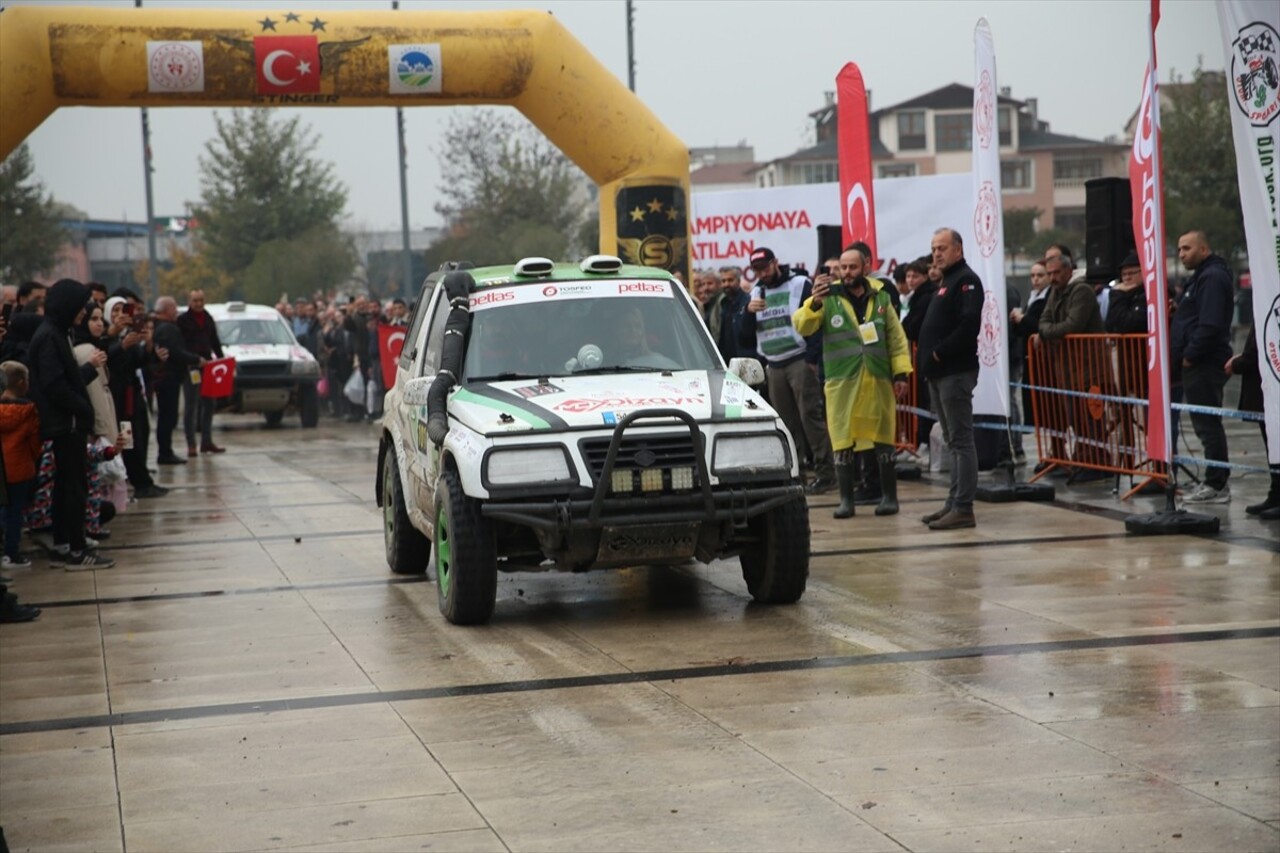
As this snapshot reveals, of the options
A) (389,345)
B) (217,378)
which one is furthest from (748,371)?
(389,345)

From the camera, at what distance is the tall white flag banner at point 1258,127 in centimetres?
965

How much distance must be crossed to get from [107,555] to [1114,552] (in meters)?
7.24

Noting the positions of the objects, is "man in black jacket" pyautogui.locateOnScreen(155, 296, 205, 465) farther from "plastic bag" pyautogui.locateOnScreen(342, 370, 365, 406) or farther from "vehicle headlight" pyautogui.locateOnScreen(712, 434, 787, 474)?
"vehicle headlight" pyautogui.locateOnScreen(712, 434, 787, 474)

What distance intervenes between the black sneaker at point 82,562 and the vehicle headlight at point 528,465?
15.2 ft

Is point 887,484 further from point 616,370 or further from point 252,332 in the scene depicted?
point 252,332

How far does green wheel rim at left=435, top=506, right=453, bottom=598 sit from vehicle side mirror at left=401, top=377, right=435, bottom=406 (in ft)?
2.47

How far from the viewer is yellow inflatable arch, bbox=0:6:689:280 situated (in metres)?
17.3

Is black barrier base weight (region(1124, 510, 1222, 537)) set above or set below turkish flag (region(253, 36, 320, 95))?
below

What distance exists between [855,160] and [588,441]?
7759 millimetres

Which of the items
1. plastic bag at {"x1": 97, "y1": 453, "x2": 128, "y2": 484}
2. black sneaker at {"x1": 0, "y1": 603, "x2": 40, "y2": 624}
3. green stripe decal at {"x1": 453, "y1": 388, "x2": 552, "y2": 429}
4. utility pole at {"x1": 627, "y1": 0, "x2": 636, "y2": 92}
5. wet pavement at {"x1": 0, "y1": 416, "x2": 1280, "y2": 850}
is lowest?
wet pavement at {"x1": 0, "y1": 416, "x2": 1280, "y2": 850}

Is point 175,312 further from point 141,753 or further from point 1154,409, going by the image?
point 141,753

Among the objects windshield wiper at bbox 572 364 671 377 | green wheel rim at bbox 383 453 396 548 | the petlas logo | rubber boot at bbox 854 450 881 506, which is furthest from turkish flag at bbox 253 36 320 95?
windshield wiper at bbox 572 364 671 377

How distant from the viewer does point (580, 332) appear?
10273mm

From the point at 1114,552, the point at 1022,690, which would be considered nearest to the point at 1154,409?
the point at 1114,552
